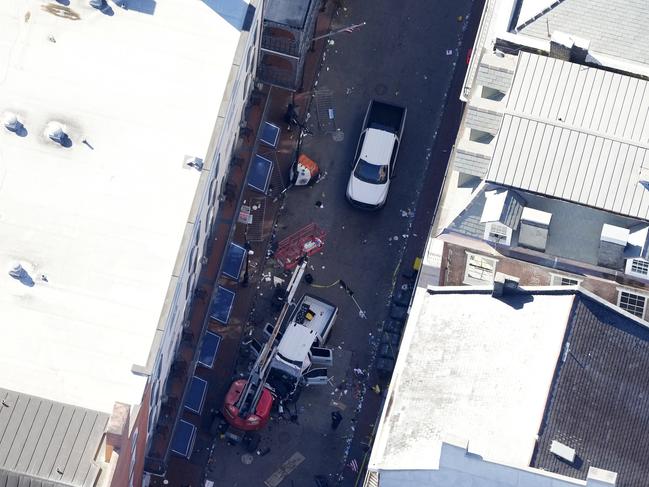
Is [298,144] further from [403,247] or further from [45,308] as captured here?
[45,308]

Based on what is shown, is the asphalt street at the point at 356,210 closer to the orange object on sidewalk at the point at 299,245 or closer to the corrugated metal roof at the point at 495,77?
the orange object on sidewalk at the point at 299,245

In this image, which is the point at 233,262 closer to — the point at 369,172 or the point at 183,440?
the point at 369,172

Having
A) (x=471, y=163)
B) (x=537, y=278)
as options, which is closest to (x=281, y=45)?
(x=471, y=163)

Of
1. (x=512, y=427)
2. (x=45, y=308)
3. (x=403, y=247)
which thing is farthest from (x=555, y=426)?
(x=45, y=308)

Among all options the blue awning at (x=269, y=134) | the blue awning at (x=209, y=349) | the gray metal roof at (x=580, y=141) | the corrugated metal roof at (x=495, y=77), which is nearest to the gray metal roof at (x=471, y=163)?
the gray metal roof at (x=580, y=141)

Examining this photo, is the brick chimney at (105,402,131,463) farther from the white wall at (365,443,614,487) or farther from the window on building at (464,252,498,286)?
the window on building at (464,252,498,286)

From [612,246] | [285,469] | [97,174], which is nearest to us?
[97,174]
